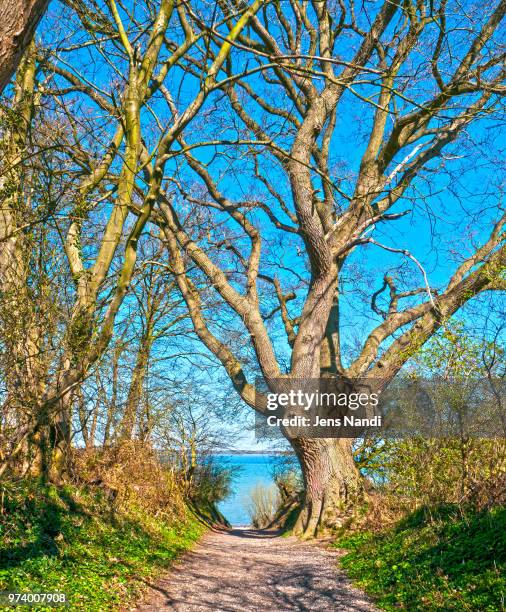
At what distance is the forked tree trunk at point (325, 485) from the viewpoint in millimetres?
9850

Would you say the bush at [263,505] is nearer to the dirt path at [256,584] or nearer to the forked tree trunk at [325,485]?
the forked tree trunk at [325,485]

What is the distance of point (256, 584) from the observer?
6289mm

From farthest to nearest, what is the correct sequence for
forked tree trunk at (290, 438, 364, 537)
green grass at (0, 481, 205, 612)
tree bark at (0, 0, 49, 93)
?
forked tree trunk at (290, 438, 364, 537) < green grass at (0, 481, 205, 612) < tree bark at (0, 0, 49, 93)

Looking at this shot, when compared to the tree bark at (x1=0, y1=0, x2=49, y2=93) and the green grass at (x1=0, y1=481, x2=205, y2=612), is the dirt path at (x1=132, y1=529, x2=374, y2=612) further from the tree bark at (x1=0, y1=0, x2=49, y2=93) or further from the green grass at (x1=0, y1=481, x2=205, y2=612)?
the tree bark at (x1=0, y1=0, x2=49, y2=93)

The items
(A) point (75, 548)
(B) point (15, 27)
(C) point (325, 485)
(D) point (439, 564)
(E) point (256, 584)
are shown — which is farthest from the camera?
(C) point (325, 485)

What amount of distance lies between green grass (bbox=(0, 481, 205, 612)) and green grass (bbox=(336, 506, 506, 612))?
254 centimetres

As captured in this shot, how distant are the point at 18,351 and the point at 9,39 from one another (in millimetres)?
2461

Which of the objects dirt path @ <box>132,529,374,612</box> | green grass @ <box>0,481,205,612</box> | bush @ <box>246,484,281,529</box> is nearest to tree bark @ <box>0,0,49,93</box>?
green grass @ <box>0,481,205,612</box>

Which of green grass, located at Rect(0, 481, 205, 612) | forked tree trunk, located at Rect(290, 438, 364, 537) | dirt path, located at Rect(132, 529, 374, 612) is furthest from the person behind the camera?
forked tree trunk, located at Rect(290, 438, 364, 537)

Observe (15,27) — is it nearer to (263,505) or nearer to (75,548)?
(75,548)

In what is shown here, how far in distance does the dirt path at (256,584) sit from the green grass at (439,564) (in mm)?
343

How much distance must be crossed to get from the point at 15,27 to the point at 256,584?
6.07 m

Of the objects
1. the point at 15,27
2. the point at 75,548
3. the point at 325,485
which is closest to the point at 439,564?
the point at 75,548

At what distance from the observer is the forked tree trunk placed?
32.3ft
